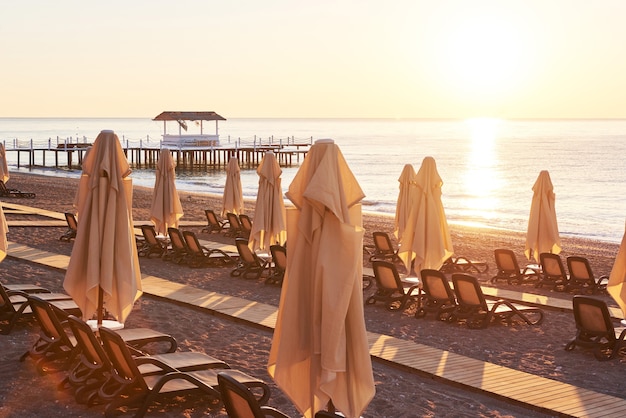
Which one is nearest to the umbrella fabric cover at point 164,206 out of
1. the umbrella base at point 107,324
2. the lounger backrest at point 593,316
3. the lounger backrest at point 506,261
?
the lounger backrest at point 506,261

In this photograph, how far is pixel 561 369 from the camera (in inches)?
345

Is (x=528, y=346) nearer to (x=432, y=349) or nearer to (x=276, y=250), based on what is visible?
(x=432, y=349)

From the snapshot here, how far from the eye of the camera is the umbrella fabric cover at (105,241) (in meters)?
8.31

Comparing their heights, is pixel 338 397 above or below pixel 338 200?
below

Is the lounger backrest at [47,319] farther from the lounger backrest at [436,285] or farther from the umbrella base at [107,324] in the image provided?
the lounger backrest at [436,285]

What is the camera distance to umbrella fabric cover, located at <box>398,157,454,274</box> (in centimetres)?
1227

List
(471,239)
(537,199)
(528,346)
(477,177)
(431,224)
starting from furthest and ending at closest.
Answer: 1. (477,177)
2. (471,239)
3. (537,199)
4. (431,224)
5. (528,346)

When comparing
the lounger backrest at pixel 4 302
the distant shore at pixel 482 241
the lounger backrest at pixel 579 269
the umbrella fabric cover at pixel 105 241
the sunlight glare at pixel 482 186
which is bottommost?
the sunlight glare at pixel 482 186

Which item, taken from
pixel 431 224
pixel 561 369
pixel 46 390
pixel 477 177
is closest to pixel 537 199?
pixel 431 224

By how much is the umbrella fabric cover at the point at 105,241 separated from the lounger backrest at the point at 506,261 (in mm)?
7826

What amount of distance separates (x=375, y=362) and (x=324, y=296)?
11.6 feet

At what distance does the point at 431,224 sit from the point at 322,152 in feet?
23.3

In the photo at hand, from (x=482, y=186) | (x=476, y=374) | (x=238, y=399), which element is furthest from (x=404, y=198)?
(x=482, y=186)

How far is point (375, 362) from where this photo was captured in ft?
28.5
